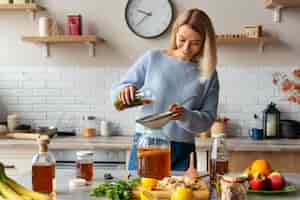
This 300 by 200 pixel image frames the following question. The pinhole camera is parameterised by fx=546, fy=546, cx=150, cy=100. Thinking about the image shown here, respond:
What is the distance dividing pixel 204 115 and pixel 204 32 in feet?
1.44

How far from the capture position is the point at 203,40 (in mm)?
2895

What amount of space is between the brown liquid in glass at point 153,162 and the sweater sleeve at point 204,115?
404 mm

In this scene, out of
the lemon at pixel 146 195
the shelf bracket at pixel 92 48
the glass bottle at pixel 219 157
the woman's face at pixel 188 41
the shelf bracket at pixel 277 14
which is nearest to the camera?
the lemon at pixel 146 195

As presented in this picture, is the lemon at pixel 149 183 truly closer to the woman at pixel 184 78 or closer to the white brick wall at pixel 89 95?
the woman at pixel 184 78

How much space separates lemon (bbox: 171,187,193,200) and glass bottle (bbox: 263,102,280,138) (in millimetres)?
2817

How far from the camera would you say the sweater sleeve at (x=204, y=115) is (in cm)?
277

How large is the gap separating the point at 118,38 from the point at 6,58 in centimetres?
105

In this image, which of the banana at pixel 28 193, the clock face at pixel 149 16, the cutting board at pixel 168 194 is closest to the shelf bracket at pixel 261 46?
the clock face at pixel 149 16

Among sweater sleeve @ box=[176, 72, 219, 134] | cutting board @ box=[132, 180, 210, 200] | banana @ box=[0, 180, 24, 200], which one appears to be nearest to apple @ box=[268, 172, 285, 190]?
cutting board @ box=[132, 180, 210, 200]

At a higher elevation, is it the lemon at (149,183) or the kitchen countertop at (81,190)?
the lemon at (149,183)

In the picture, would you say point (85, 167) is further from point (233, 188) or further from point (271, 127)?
point (271, 127)

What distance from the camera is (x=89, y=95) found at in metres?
4.95

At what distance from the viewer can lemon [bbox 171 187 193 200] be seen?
6.51 feet

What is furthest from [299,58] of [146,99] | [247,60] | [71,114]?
[146,99]
